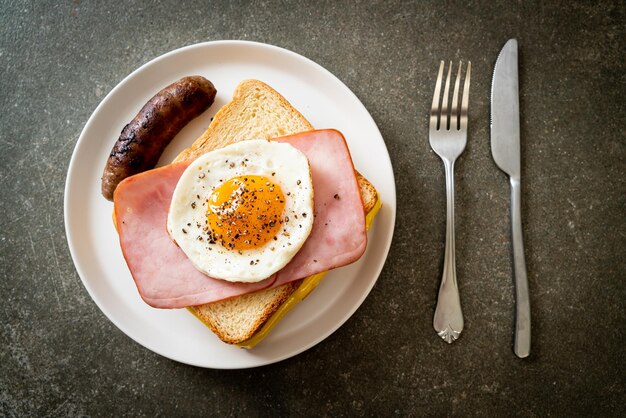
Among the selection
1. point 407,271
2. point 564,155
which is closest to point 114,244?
point 407,271

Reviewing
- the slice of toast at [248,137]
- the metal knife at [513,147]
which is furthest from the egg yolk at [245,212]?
the metal knife at [513,147]

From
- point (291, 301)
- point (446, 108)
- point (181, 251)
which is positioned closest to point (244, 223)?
point (181, 251)

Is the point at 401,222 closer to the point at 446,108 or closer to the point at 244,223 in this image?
the point at 446,108

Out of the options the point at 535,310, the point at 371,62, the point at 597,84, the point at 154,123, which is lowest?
the point at 535,310

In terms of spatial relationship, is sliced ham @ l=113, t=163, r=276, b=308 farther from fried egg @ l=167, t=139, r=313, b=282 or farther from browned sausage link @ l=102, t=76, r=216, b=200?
browned sausage link @ l=102, t=76, r=216, b=200

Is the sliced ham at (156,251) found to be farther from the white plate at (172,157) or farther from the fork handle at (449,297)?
the fork handle at (449,297)

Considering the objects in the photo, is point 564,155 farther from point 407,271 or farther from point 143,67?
point 143,67

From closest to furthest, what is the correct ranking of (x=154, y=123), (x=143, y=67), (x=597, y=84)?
1. (x=154, y=123)
2. (x=143, y=67)
3. (x=597, y=84)

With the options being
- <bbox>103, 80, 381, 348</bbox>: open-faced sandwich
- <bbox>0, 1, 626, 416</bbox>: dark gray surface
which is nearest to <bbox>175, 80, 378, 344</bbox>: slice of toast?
<bbox>103, 80, 381, 348</bbox>: open-faced sandwich
